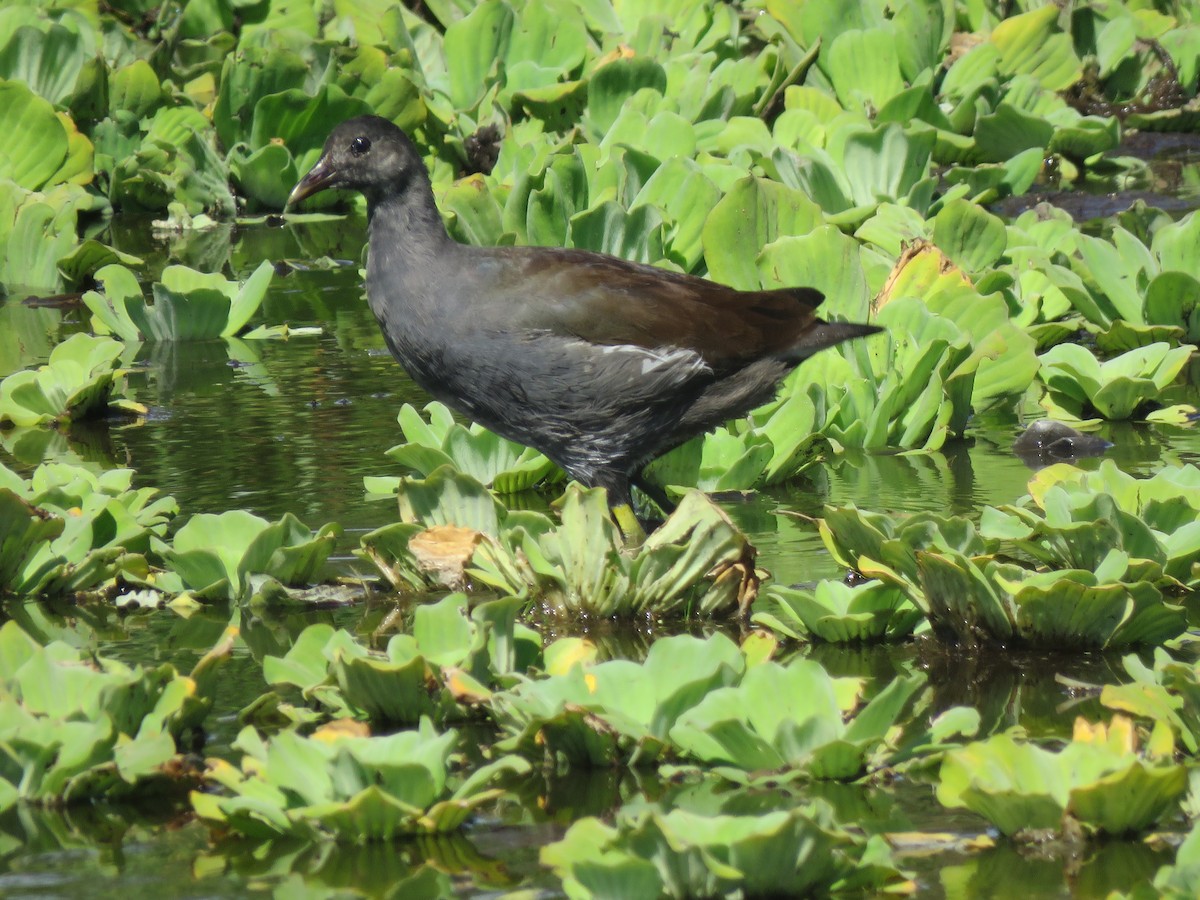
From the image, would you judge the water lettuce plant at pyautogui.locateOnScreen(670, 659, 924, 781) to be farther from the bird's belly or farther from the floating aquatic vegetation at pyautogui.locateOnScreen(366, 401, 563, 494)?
the floating aquatic vegetation at pyautogui.locateOnScreen(366, 401, 563, 494)

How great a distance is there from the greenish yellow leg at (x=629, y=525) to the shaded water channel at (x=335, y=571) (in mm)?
314

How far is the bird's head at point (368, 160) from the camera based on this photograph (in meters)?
5.48

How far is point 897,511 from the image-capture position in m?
5.21

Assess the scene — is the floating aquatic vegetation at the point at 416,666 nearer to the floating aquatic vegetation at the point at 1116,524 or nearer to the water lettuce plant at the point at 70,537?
the water lettuce plant at the point at 70,537

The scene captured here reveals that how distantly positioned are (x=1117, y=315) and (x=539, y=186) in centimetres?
225

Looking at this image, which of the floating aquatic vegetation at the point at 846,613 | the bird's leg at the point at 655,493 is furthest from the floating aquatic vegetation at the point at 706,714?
the bird's leg at the point at 655,493

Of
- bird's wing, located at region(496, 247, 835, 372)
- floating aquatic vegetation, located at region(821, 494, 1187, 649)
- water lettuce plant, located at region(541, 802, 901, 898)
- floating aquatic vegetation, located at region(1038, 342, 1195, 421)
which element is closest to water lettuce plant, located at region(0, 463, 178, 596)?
bird's wing, located at region(496, 247, 835, 372)

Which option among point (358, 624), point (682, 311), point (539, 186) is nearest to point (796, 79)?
point (539, 186)

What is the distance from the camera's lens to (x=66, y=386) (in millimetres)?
6227

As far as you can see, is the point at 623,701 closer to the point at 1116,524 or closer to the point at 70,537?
the point at 1116,524

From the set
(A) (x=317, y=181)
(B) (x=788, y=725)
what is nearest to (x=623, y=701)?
(B) (x=788, y=725)

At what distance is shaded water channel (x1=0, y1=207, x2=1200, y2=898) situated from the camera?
3.02 m

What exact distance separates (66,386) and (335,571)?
1.90m

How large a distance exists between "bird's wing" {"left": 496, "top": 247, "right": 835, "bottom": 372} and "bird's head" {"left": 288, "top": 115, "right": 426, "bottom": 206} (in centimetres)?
48
